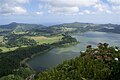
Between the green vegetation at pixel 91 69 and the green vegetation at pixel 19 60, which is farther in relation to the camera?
the green vegetation at pixel 19 60

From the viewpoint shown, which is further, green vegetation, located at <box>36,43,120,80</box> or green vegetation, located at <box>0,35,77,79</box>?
green vegetation, located at <box>0,35,77,79</box>

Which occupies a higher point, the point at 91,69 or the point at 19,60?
the point at 91,69

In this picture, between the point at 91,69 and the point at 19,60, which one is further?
the point at 19,60

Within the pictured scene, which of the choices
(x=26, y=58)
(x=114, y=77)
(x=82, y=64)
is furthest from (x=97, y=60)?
(x=26, y=58)

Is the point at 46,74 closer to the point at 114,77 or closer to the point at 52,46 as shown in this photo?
the point at 114,77

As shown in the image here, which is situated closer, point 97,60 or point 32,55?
point 97,60

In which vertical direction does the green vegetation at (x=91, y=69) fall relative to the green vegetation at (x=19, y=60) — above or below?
above

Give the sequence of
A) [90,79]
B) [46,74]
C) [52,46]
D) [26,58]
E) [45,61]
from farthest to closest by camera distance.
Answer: [52,46] < [26,58] < [45,61] < [46,74] < [90,79]

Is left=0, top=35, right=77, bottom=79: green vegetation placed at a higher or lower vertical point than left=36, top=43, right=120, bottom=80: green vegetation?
lower
